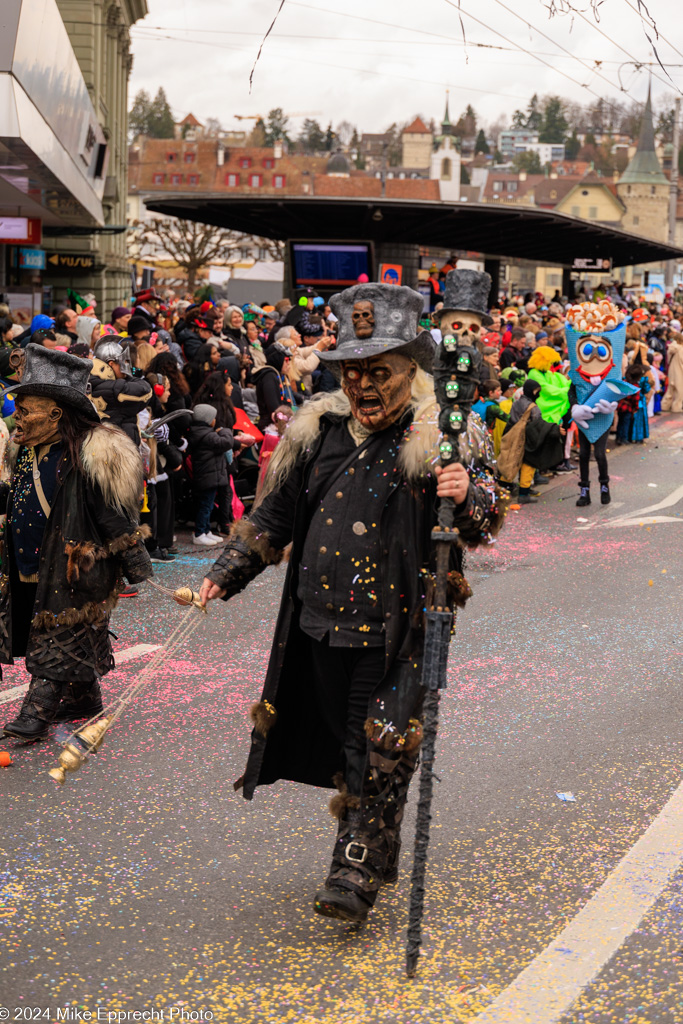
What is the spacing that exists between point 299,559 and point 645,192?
141 metres

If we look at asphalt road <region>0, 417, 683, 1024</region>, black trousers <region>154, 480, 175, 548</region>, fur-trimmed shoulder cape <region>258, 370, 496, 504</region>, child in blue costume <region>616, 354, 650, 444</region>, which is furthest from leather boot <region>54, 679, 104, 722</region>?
child in blue costume <region>616, 354, 650, 444</region>

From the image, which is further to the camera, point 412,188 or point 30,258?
point 412,188

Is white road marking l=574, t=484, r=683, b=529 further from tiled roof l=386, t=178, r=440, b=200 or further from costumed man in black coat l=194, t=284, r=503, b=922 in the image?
tiled roof l=386, t=178, r=440, b=200

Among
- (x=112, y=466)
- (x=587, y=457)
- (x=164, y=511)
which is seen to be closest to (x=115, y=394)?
(x=164, y=511)

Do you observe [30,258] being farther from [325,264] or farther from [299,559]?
[299,559]

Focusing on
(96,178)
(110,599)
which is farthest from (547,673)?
(96,178)

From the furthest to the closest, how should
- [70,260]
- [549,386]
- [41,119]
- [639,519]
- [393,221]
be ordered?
[70,260] → [393,221] → [41,119] → [549,386] → [639,519]

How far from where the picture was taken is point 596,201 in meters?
136

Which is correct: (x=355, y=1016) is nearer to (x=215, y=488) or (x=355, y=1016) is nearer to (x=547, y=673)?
(x=547, y=673)

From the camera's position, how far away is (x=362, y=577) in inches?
152

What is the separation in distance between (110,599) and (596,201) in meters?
138

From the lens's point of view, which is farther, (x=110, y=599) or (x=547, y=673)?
(x=547, y=673)

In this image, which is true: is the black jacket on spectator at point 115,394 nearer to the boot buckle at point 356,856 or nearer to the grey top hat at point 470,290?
the grey top hat at point 470,290

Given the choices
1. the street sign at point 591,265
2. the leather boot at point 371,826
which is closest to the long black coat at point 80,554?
the leather boot at point 371,826
